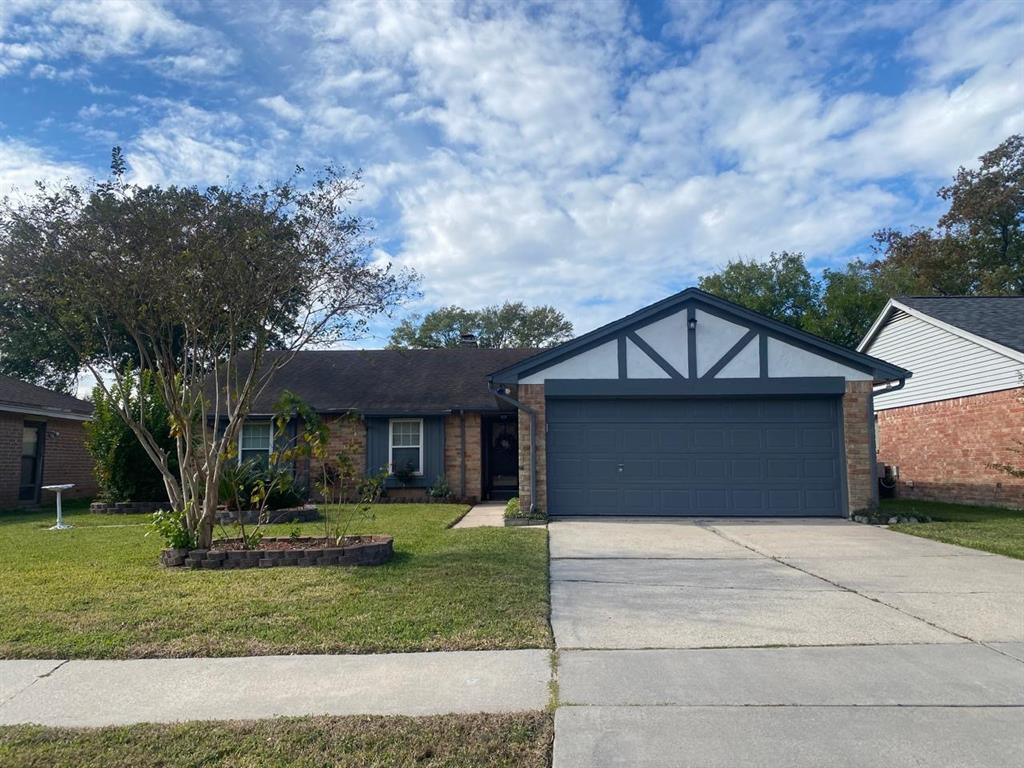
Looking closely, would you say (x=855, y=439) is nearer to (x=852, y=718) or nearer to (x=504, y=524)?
(x=504, y=524)

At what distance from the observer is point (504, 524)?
12.7 meters

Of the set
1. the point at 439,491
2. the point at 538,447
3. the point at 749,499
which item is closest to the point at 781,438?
the point at 749,499

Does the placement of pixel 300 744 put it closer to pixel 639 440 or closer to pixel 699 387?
pixel 639 440

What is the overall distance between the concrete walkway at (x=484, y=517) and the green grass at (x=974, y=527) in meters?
6.65

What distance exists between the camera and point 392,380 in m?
19.9

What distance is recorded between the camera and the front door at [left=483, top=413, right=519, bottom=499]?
19.2m

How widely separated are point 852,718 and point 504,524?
8.93 meters

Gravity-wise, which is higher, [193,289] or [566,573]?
[193,289]

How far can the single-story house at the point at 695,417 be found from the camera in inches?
531

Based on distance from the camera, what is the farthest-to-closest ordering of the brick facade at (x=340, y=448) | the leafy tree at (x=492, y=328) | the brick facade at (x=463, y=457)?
the leafy tree at (x=492, y=328) < the brick facade at (x=463, y=457) < the brick facade at (x=340, y=448)

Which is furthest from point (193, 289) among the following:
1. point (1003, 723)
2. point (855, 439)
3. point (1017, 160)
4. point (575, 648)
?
point (1017, 160)

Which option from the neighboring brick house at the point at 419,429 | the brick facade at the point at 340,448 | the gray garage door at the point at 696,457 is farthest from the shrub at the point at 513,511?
the brick facade at the point at 340,448

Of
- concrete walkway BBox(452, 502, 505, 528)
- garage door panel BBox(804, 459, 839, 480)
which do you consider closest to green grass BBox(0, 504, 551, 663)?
concrete walkway BBox(452, 502, 505, 528)

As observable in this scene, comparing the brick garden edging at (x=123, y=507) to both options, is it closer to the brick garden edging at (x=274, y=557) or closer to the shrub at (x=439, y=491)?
the shrub at (x=439, y=491)
